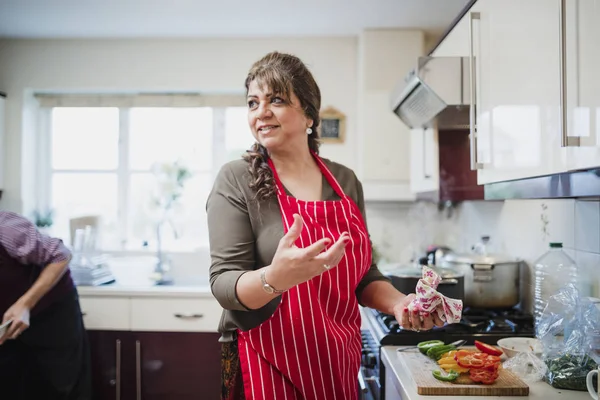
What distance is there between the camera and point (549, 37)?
3.64ft

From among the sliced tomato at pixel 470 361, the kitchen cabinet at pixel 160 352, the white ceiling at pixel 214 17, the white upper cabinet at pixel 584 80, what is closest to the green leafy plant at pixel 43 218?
the kitchen cabinet at pixel 160 352

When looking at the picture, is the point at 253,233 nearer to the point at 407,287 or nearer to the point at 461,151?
the point at 407,287

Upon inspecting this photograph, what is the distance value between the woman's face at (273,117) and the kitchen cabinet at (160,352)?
185 centimetres

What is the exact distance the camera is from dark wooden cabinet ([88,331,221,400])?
289cm

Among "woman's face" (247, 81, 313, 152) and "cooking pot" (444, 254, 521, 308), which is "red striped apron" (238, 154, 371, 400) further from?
"cooking pot" (444, 254, 521, 308)

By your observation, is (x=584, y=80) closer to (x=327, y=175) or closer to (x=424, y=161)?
(x=327, y=175)

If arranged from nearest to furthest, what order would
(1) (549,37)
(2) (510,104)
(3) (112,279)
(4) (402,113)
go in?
(1) (549,37), (2) (510,104), (4) (402,113), (3) (112,279)

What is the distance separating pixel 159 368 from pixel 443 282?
1845 mm

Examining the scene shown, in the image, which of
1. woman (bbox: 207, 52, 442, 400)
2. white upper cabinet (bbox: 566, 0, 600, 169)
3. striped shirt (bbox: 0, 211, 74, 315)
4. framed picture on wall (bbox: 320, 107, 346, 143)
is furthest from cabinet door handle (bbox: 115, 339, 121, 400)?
white upper cabinet (bbox: 566, 0, 600, 169)

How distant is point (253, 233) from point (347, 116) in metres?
2.33

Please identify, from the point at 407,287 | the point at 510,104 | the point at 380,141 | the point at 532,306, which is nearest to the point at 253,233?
the point at 510,104

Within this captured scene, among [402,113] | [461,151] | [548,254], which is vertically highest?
[402,113]

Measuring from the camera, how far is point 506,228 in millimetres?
2293

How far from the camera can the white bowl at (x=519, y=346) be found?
1442 mm
